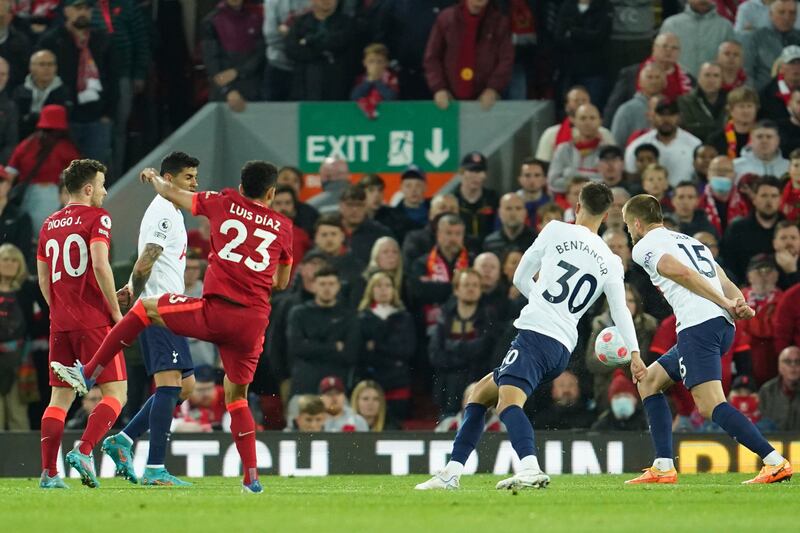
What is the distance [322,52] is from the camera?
18.4 m

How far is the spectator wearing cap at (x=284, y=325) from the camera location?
52.4 feet

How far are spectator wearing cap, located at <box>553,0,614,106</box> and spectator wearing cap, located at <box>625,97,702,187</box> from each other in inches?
53.8

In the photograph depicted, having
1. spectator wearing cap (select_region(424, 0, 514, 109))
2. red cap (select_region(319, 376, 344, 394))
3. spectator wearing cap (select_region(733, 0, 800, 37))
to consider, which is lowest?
red cap (select_region(319, 376, 344, 394))

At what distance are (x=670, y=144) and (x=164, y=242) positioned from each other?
6988mm

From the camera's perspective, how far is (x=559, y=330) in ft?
35.2

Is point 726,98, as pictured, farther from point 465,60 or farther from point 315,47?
point 315,47

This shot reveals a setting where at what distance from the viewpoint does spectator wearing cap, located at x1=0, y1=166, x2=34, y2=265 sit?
17125 mm

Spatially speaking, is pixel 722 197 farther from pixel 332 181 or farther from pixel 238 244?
pixel 238 244

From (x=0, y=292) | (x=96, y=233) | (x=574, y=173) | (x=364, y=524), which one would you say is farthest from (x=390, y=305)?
(x=364, y=524)

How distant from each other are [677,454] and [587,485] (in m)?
2.51

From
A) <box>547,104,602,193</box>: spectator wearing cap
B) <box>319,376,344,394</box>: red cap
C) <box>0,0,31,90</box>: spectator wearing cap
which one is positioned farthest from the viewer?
<box>0,0,31,90</box>: spectator wearing cap

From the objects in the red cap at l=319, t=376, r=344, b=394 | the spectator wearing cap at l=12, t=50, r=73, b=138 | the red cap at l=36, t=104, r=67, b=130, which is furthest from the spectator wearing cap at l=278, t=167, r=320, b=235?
the spectator wearing cap at l=12, t=50, r=73, b=138

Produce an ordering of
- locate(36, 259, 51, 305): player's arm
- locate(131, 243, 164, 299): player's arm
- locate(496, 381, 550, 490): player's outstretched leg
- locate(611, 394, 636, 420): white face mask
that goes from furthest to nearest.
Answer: locate(611, 394, 636, 420): white face mask, locate(131, 243, 164, 299): player's arm, locate(36, 259, 51, 305): player's arm, locate(496, 381, 550, 490): player's outstretched leg

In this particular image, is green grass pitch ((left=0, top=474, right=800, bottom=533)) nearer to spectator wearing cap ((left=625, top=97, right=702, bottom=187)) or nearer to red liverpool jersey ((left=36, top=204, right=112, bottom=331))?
red liverpool jersey ((left=36, top=204, right=112, bottom=331))
